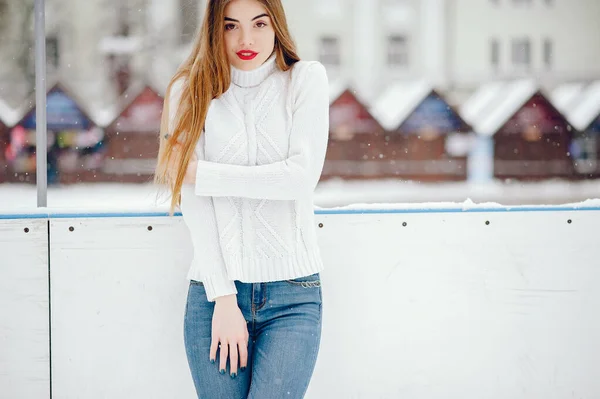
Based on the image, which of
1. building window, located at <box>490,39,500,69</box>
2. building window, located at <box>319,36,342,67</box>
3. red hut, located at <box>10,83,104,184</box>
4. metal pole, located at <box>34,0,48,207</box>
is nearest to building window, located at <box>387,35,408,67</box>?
building window, located at <box>319,36,342,67</box>

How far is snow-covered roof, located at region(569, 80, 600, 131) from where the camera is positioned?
7.31 ft

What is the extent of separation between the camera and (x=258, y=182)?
1298 mm

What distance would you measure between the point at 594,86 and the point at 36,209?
1862 millimetres

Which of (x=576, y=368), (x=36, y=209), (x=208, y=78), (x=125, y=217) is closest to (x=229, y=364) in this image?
(x=208, y=78)

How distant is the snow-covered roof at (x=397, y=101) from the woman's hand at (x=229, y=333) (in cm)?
111

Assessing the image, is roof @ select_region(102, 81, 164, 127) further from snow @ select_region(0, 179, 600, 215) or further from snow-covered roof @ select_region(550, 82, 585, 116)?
snow-covered roof @ select_region(550, 82, 585, 116)

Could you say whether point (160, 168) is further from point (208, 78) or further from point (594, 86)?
point (594, 86)

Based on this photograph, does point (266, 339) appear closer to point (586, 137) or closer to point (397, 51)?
point (397, 51)

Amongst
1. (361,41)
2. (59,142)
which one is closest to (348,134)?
(361,41)

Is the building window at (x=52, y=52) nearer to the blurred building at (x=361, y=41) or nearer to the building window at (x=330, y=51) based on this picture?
the blurred building at (x=361, y=41)

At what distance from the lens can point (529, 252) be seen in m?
2.06

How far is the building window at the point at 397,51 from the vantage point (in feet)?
7.15

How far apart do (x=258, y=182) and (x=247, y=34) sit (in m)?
0.32

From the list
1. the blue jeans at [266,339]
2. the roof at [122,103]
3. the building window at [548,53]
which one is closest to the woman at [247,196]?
the blue jeans at [266,339]
